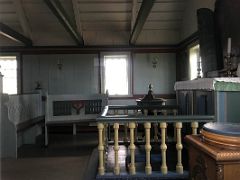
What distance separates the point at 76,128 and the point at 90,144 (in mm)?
2083

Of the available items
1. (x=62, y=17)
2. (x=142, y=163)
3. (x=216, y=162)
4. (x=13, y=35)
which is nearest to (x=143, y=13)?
(x=62, y=17)

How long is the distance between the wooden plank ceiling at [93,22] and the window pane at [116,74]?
0.51 meters

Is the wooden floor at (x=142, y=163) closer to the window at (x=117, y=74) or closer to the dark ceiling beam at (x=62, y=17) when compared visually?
the dark ceiling beam at (x=62, y=17)

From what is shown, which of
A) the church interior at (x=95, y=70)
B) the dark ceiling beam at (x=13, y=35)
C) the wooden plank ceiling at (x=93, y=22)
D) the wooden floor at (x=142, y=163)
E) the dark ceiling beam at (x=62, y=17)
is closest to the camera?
the wooden floor at (x=142, y=163)

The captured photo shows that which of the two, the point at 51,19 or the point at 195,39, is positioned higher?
the point at 51,19

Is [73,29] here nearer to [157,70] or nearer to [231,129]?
[157,70]

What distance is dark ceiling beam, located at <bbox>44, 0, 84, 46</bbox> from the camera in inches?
195

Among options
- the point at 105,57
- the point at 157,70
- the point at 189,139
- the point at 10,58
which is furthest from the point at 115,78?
the point at 189,139

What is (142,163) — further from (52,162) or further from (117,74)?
(117,74)

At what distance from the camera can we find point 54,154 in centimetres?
517

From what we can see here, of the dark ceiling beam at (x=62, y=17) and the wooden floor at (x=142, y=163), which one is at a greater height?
the dark ceiling beam at (x=62, y=17)

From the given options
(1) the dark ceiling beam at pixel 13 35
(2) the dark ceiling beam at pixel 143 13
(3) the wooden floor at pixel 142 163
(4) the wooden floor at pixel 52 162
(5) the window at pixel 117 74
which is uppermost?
(2) the dark ceiling beam at pixel 143 13

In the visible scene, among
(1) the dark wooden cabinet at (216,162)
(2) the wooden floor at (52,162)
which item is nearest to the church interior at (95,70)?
(2) the wooden floor at (52,162)

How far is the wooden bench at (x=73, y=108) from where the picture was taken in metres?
6.34
